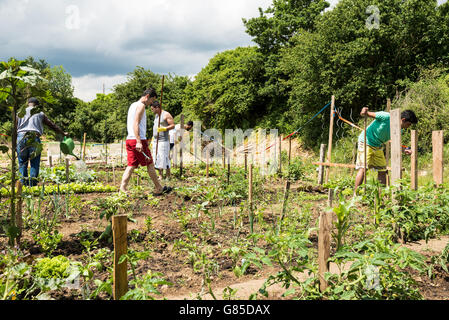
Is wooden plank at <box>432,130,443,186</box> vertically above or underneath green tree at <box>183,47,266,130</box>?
underneath

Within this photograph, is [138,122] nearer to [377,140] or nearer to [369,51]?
[377,140]

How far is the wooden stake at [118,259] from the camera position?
1.81m

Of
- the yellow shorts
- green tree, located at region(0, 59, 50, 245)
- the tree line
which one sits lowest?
the yellow shorts

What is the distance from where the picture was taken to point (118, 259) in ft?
6.01

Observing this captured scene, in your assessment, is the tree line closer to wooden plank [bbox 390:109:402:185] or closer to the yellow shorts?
the yellow shorts

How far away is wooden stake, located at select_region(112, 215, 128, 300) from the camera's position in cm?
181

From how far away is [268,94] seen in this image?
749 inches

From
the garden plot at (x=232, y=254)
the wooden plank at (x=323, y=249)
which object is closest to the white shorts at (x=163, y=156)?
the garden plot at (x=232, y=254)

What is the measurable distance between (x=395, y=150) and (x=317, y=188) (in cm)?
319

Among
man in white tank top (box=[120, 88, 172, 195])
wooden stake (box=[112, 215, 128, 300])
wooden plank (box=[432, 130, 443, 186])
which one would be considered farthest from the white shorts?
wooden stake (box=[112, 215, 128, 300])

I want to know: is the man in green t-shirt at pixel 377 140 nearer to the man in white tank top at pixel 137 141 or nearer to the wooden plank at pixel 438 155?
the wooden plank at pixel 438 155

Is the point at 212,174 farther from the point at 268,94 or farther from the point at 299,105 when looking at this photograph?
the point at 268,94

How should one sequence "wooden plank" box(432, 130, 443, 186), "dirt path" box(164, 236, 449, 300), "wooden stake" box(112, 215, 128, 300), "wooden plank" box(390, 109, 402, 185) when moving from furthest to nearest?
"wooden plank" box(432, 130, 443, 186)
"wooden plank" box(390, 109, 402, 185)
"dirt path" box(164, 236, 449, 300)
"wooden stake" box(112, 215, 128, 300)

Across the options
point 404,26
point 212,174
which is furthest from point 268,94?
point 212,174
